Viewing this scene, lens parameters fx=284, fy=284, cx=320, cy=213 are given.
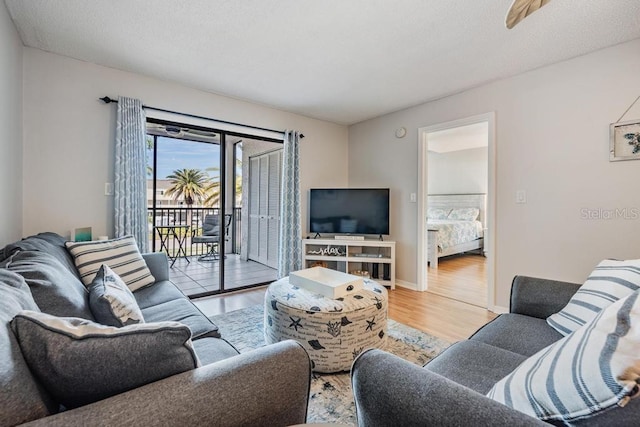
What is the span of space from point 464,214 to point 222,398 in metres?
6.81

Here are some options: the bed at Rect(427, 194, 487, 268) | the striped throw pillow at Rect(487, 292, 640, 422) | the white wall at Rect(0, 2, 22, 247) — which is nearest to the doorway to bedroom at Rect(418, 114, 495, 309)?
the bed at Rect(427, 194, 487, 268)

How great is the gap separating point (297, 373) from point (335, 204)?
3322mm

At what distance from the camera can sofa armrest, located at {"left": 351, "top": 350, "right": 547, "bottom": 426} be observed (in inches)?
24.0

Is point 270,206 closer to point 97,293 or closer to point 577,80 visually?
point 97,293

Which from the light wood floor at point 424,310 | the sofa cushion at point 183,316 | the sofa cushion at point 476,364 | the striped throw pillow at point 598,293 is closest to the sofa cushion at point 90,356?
the sofa cushion at point 183,316

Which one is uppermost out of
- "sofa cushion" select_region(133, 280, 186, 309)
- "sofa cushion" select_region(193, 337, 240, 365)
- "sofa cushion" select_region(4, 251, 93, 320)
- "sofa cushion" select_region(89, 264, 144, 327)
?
"sofa cushion" select_region(4, 251, 93, 320)

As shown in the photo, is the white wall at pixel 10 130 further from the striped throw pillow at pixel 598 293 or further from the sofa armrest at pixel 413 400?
the striped throw pillow at pixel 598 293

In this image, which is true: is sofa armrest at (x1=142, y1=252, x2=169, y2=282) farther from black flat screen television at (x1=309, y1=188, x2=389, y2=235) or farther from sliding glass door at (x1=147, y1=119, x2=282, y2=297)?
black flat screen television at (x1=309, y1=188, x2=389, y2=235)

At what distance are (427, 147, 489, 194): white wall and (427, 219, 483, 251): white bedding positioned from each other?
0.99 m

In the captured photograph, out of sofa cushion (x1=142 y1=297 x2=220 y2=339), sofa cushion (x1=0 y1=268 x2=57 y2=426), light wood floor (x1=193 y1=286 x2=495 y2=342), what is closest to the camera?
sofa cushion (x1=0 y1=268 x2=57 y2=426)

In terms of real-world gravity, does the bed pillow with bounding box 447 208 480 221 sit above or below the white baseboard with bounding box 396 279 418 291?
above

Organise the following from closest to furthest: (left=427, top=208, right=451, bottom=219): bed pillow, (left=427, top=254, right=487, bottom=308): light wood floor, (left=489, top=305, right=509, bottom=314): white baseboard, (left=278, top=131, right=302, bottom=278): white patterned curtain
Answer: (left=489, top=305, right=509, bottom=314): white baseboard
(left=427, top=254, right=487, bottom=308): light wood floor
(left=278, top=131, right=302, bottom=278): white patterned curtain
(left=427, top=208, right=451, bottom=219): bed pillow

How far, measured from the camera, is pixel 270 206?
15.4 ft

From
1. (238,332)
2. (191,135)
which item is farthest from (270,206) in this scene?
(238,332)
